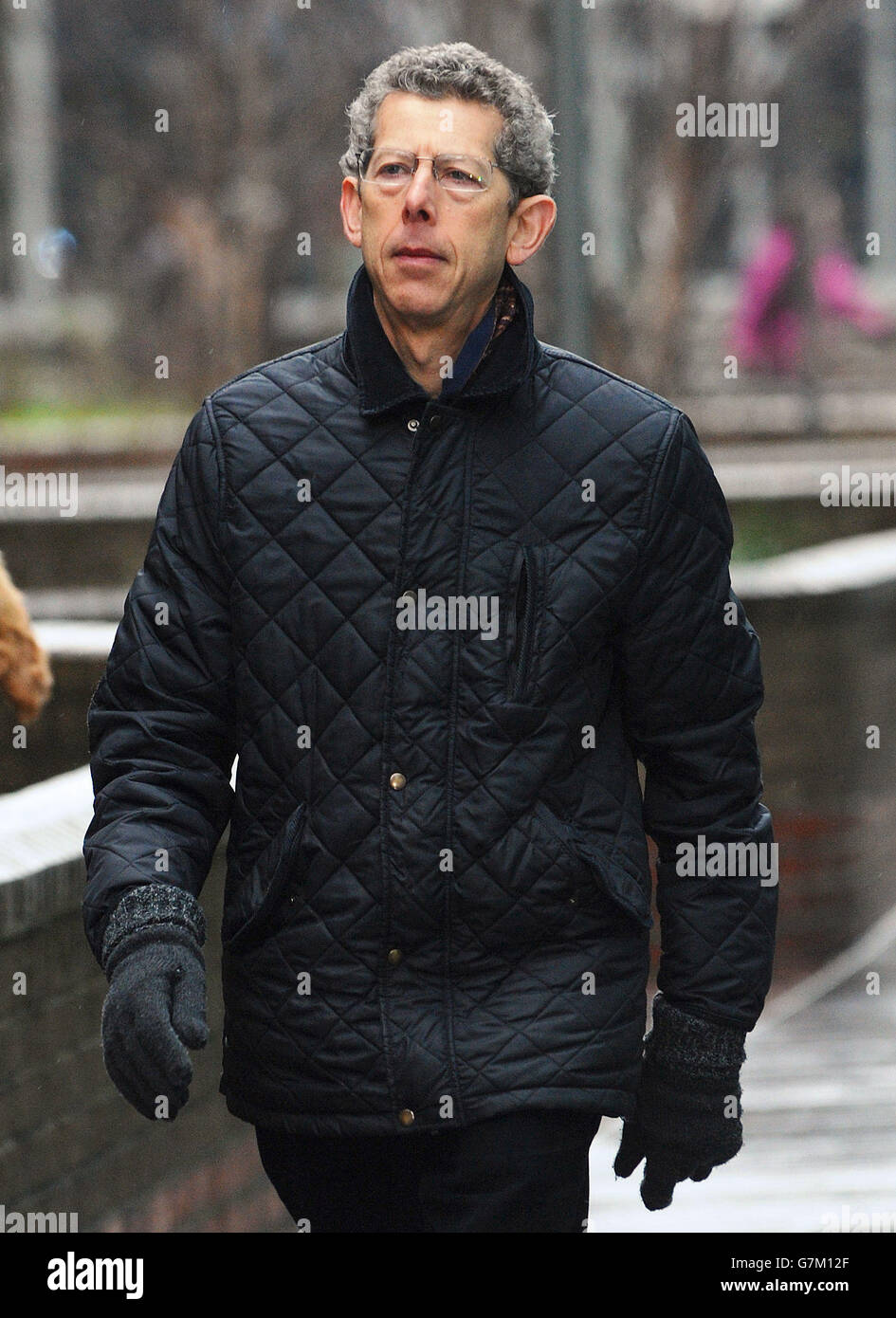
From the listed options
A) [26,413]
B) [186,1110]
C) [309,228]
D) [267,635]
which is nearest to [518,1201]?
[267,635]

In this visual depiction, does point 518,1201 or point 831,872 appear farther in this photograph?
point 831,872

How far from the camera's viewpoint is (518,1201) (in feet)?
10.5

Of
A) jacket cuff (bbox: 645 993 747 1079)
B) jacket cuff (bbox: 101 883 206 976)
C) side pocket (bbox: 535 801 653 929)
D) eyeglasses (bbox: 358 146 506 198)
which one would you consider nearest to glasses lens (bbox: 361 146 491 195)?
eyeglasses (bbox: 358 146 506 198)

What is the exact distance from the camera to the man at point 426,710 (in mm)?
3150

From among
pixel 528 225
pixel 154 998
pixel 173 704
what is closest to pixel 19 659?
pixel 173 704

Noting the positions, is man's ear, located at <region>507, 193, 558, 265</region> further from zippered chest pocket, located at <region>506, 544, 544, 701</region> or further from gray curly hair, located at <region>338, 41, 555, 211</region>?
zippered chest pocket, located at <region>506, 544, 544, 701</region>

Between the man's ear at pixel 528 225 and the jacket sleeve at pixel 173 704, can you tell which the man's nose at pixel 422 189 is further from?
the jacket sleeve at pixel 173 704

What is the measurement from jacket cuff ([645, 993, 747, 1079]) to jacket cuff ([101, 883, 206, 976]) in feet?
2.16

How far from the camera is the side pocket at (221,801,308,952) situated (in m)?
3.14

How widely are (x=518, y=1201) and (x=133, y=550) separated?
6973mm

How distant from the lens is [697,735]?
3.30 metres

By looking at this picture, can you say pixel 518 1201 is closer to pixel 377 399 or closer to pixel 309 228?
pixel 377 399

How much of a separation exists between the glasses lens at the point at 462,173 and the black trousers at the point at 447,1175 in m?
1.17

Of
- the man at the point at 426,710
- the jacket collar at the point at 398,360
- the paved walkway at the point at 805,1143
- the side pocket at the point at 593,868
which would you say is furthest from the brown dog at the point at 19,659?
the side pocket at the point at 593,868
